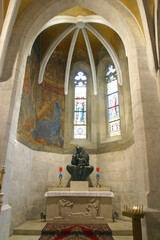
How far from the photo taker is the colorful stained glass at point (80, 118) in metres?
11.5

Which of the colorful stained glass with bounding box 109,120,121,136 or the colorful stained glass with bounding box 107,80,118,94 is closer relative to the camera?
the colorful stained glass with bounding box 109,120,121,136

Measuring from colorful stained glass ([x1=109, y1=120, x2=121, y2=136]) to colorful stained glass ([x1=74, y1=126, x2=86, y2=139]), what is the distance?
1711 millimetres

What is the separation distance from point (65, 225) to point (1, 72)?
5.68 m

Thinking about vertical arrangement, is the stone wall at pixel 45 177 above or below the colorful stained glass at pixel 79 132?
below

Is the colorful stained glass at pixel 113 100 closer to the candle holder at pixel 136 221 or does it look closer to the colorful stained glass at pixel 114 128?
the colorful stained glass at pixel 114 128

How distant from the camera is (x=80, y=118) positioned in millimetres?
11594

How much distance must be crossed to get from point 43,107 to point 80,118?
8.35 feet

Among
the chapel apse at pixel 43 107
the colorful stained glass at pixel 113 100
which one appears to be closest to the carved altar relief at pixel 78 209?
the chapel apse at pixel 43 107

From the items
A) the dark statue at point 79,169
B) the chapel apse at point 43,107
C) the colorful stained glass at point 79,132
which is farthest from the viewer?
the colorful stained glass at point 79,132

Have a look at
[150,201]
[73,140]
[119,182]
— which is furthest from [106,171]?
[150,201]

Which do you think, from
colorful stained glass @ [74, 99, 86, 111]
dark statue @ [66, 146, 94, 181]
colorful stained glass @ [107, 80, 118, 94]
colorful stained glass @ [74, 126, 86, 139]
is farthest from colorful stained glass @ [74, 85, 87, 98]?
dark statue @ [66, 146, 94, 181]

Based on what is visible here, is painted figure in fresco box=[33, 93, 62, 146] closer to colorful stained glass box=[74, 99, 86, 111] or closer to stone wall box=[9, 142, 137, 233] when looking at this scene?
stone wall box=[9, 142, 137, 233]

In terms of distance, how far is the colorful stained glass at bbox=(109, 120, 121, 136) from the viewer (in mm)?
10055

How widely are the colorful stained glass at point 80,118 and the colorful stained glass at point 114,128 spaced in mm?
1830
